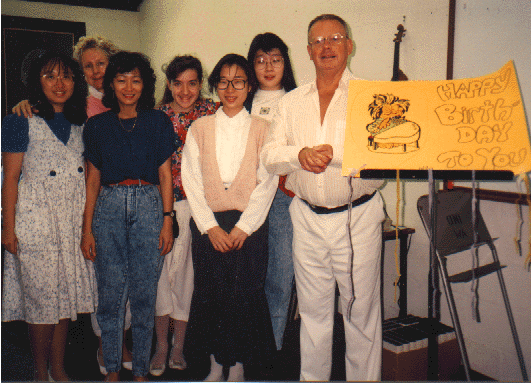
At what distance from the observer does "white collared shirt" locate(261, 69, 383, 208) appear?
58.8 inches

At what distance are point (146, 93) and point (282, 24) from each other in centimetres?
137

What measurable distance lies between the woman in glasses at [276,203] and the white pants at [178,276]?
1.43 ft

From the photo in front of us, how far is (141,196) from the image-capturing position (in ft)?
5.44

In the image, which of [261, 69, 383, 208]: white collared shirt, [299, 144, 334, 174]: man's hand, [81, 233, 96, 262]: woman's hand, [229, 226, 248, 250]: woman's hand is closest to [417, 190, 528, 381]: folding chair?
[261, 69, 383, 208]: white collared shirt

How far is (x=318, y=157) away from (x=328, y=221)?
30 centimetres

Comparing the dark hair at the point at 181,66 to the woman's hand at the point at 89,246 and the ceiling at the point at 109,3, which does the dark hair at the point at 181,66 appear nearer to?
the woman's hand at the point at 89,246

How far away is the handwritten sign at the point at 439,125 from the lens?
1108mm

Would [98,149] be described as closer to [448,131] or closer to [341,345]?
[448,131]

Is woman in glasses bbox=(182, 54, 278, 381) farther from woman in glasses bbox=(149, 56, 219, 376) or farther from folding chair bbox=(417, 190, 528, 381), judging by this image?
folding chair bbox=(417, 190, 528, 381)

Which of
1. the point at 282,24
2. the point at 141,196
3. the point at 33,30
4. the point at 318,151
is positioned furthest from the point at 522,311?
the point at 33,30

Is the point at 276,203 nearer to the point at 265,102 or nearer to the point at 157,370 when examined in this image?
the point at 265,102

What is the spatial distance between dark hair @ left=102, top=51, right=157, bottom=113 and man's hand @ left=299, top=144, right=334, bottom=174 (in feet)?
A: 2.72

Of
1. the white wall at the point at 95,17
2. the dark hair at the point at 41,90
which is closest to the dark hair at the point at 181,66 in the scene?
the dark hair at the point at 41,90

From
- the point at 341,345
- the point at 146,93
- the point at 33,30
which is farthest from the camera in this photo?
the point at 33,30
